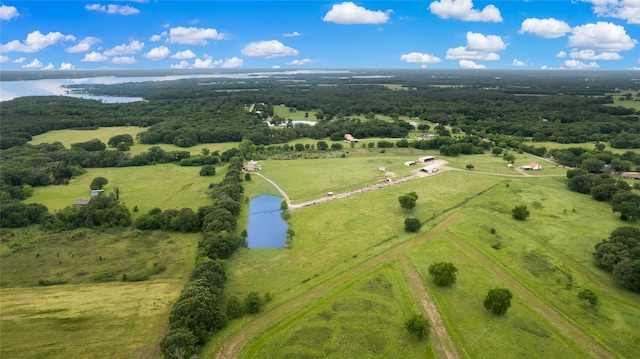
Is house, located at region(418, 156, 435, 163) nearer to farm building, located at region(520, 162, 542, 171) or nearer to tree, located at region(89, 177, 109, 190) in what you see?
farm building, located at region(520, 162, 542, 171)

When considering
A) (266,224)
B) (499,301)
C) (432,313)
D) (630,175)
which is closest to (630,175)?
(630,175)

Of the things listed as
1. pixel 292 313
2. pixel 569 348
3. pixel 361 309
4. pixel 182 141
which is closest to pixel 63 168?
pixel 182 141

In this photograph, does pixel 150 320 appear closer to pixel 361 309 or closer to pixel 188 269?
pixel 188 269

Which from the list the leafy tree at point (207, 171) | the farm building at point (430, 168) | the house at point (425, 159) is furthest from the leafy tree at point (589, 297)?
the leafy tree at point (207, 171)

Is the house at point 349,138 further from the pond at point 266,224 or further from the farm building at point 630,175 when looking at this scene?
the farm building at point 630,175

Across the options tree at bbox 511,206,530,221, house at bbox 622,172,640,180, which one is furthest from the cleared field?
house at bbox 622,172,640,180

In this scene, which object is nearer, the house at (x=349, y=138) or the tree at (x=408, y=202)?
the tree at (x=408, y=202)

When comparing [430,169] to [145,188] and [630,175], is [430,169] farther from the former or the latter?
[145,188]
